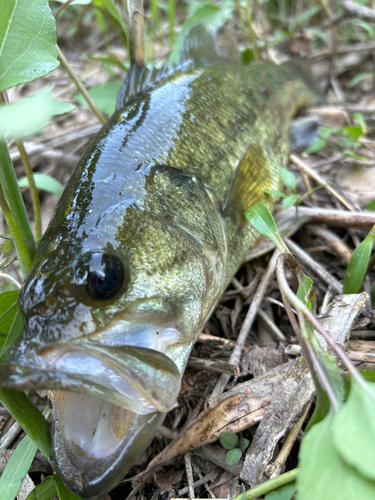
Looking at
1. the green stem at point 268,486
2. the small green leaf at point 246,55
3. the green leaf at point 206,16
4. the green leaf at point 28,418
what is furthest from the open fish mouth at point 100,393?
the small green leaf at point 246,55

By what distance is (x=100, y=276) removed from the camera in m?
1.36

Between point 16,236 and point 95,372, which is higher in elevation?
Result: point 16,236

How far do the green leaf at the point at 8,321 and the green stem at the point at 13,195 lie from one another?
182 millimetres

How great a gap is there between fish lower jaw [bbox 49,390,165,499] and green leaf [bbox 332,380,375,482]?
1.84 feet

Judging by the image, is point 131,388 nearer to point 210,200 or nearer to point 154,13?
point 210,200

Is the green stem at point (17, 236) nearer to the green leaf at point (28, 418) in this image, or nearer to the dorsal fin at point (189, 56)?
the green leaf at point (28, 418)

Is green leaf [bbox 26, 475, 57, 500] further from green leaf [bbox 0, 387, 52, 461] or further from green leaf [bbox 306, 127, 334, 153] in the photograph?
green leaf [bbox 306, 127, 334, 153]

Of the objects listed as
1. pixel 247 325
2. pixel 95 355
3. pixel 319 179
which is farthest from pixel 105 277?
pixel 319 179

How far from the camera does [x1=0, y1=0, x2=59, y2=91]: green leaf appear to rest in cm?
137

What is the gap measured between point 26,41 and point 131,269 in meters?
0.88

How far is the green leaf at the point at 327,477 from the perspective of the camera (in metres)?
0.99

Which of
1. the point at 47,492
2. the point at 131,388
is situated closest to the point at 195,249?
the point at 131,388

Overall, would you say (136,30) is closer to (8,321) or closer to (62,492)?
(8,321)

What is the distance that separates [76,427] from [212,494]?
58 cm
